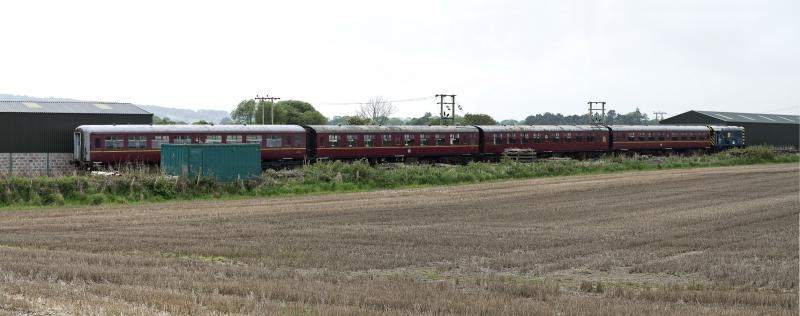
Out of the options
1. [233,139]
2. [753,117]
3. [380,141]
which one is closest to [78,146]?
[233,139]

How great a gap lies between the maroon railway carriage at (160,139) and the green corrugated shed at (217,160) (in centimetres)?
675

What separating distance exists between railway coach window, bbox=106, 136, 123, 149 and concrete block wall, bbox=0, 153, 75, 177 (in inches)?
249

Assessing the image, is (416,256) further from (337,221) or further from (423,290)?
(337,221)

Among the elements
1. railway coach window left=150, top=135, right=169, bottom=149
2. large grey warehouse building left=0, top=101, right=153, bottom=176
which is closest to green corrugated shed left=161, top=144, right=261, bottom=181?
railway coach window left=150, top=135, right=169, bottom=149

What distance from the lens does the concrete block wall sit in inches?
1937

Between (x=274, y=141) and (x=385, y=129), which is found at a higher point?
(x=385, y=129)

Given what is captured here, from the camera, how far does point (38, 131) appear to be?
1991 inches

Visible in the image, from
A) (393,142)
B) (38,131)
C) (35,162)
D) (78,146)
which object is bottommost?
(35,162)

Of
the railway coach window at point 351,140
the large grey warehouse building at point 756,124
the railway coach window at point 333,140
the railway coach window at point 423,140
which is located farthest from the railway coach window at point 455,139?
the large grey warehouse building at point 756,124

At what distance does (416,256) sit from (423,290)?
434cm

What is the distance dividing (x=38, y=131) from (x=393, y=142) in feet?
70.0

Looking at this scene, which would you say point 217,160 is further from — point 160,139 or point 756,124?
point 756,124

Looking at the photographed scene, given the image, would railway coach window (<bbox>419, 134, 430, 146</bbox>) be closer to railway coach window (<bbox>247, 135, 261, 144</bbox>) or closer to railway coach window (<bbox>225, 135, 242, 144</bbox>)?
railway coach window (<bbox>247, 135, 261, 144</bbox>)

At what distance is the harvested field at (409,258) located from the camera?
1012cm
